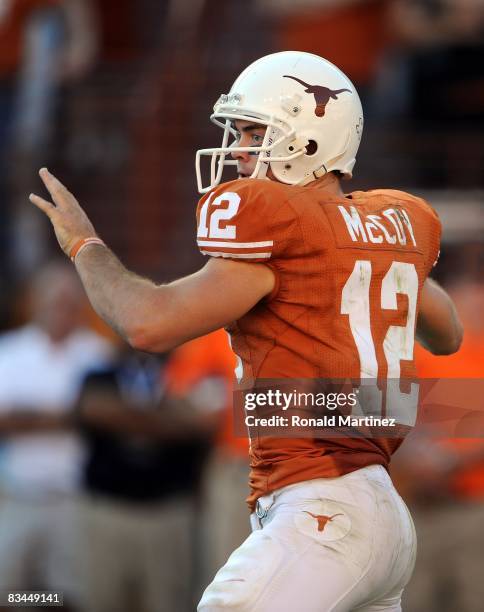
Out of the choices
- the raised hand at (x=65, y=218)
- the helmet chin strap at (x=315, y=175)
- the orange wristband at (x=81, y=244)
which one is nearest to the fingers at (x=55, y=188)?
the raised hand at (x=65, y=218)

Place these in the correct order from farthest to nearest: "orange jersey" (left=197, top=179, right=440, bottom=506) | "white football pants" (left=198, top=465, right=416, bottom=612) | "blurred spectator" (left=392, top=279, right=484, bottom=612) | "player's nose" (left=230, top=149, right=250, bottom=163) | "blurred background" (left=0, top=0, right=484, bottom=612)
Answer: "blurred background" (left=0, top=0, right=484, bottom=612) → "blurred spectator" (left=392, top=279, right=484, bottom=612) → "player's nose" (left=230, top=149, right=250, bottom=163) → "orange jersey" (left=197, top=179, right=440, bottom=506) → "white football pants" (left=198, top=465, right=416, bottom=612)

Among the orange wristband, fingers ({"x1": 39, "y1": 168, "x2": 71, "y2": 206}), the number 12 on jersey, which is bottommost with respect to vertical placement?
the number 12 on jersey

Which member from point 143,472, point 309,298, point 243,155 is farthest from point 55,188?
point 143,472

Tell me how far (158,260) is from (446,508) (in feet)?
11.7

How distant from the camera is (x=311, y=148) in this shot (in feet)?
11.4

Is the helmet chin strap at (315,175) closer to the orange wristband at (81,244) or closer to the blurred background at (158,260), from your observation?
the orange wristband at (81,244)

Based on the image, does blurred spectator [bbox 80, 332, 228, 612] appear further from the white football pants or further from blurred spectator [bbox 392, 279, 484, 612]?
the white football pants

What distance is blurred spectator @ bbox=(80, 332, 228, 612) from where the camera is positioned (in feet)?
20.5

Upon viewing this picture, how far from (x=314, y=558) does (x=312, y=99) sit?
127 cm

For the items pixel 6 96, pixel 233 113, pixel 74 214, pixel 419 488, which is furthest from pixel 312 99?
pixel 6 96

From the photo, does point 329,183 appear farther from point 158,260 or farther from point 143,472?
point 158,260

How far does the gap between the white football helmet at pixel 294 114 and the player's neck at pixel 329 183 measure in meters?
0.04

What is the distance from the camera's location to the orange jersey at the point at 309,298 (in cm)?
318

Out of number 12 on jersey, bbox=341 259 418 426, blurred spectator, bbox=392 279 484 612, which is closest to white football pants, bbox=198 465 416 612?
number 12 on jersey, bbox=341 259 418 426
